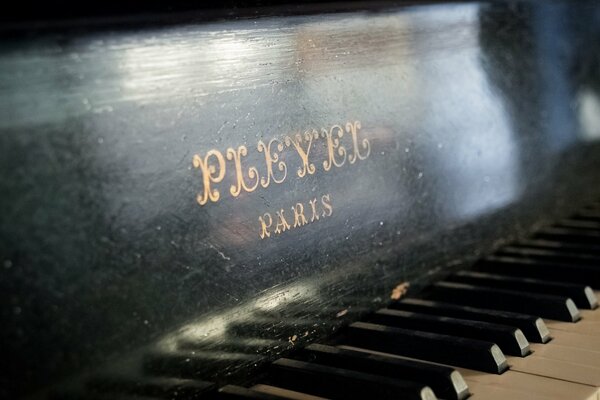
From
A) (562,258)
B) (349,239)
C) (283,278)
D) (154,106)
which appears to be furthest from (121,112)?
(562,258)

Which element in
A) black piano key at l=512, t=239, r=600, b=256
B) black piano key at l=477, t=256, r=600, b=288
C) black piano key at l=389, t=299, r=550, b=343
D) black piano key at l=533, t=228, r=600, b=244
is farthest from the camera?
black piano key at l=533, t=228, r=600, b=244

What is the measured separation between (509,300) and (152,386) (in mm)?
731

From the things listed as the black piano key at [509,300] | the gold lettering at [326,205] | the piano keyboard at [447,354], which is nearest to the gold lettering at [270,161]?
the gold lettering at [326,205]

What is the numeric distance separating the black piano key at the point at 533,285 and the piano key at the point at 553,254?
152 millimetres

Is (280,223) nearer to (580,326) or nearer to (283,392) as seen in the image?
(283,392)

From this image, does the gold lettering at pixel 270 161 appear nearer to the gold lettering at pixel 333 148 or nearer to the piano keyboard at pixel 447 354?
the gold lettering at pixel 333 148

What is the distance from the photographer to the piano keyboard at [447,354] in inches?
47.8

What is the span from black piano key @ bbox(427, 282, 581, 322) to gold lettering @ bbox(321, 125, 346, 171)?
37 centimetres

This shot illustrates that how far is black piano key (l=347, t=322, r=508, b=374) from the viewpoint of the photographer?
1322mm

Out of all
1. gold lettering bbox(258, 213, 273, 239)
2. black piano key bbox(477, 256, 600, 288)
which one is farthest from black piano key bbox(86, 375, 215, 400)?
black piano key bbox(477, 256, 600, 288)

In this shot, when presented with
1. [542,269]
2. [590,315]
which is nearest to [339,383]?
[590,315]

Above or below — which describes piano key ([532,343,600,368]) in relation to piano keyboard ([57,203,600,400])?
below

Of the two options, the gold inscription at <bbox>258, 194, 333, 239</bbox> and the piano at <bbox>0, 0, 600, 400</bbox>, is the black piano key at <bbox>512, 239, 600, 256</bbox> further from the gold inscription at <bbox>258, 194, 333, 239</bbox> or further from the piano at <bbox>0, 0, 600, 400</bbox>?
the gold inscription at <bbox>258, 194, 333, 239</bbox>

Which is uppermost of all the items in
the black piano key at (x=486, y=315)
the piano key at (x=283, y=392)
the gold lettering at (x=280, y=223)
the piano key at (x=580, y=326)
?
the gold lettering at (x=280, y=223)
